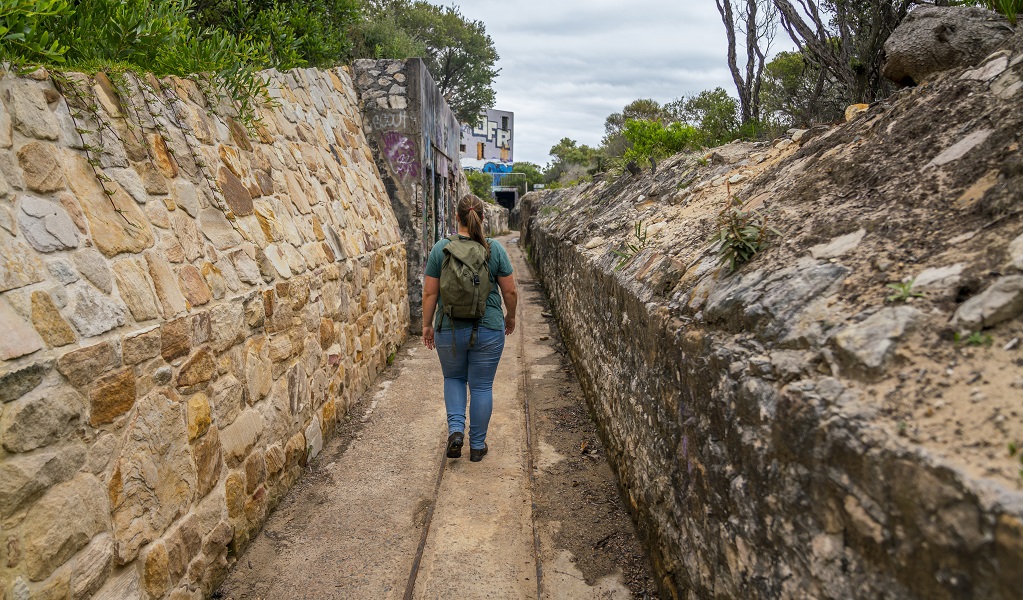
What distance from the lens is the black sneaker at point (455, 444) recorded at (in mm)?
4414

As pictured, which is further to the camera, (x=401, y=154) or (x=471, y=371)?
(x=401, y=154)

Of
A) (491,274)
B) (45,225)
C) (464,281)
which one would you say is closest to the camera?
(45,225)

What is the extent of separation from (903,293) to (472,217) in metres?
2.89

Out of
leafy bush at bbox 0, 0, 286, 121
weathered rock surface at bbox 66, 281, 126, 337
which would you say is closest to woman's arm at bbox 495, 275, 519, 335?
leafy bush at bbox 0, 0, 286, 121

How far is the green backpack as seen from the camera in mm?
4129

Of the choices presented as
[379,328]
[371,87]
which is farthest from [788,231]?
[371,87]

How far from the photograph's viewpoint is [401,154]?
341 inches

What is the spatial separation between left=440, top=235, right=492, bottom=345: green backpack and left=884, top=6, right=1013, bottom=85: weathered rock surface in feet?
8.89

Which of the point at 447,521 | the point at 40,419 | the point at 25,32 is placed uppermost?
the point at 25,32

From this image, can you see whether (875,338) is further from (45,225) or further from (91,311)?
(45,225)

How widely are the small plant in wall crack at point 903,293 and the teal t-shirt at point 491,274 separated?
270 cm

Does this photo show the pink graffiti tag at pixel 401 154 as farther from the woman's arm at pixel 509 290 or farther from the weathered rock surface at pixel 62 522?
the weathered rock surface at pixel 62 522

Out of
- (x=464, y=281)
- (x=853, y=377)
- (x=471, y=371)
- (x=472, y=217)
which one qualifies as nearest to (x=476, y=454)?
(x=471, y=371)

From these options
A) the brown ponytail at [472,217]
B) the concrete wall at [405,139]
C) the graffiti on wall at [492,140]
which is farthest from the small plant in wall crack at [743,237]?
the graffiti on wall at [492,140]
